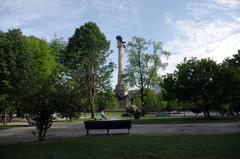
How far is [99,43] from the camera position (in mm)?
65812

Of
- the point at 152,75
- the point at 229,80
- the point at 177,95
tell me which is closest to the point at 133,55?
the point at 152,75

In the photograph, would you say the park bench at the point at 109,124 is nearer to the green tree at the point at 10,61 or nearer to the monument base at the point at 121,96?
the green tree at the point at 10,61

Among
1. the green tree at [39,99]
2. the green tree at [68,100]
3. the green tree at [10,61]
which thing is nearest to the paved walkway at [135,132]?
the green tree at [39,99]

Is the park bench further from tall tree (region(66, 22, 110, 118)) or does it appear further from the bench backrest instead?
tall tree (region(66, 22, 110, 118))

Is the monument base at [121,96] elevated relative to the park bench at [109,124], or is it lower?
elevated

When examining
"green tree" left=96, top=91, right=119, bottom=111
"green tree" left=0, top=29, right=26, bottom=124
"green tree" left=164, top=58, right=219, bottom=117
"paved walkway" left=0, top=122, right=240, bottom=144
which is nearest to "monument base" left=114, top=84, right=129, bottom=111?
"green tree" left=96, top=91, right=119, bottom=111

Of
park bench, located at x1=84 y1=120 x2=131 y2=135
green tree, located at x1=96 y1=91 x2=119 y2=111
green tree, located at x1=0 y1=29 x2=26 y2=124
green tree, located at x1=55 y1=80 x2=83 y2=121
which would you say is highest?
green tree, located at x1=0 y1=29 x2=26 y2=124

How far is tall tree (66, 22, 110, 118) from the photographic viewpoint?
61.5m

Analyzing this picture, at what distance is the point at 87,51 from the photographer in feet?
212

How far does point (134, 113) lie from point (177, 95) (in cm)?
752

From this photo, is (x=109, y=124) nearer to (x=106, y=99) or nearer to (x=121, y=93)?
(x=106, y=99)

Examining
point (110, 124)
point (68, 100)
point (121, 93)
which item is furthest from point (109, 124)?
point (121, 93)

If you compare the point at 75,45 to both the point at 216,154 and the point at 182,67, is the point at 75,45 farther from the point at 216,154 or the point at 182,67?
the point at 216,154

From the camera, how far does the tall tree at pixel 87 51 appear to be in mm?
61469
